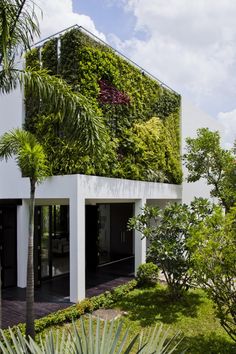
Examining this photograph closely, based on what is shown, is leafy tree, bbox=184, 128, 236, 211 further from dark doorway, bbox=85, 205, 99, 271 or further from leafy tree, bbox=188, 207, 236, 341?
leafy tree, bbox=188, 207, 236, 341

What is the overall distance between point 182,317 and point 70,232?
4347 mm

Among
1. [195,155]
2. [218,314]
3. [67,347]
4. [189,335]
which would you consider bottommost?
[189,335]

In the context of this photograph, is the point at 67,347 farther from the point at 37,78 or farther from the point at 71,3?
the point at 71,3

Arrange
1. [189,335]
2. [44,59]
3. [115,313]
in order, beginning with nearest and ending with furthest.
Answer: [189,335], [115,313], [44,59]

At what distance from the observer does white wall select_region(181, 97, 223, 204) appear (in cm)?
1886

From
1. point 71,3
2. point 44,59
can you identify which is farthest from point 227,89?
point 71,3

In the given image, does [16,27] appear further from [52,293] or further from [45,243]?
[45,243]

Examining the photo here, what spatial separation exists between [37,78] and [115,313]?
740 centimetres

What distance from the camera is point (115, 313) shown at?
10789mm

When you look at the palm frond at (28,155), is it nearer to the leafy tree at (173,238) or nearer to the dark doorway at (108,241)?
the leafy tree at (173,238)

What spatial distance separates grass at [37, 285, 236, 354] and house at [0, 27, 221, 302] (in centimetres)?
182

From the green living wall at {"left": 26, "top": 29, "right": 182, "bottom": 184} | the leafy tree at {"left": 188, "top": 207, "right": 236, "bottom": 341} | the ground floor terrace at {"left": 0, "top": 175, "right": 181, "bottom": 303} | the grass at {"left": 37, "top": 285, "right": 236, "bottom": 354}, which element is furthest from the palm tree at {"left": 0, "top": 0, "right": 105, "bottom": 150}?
the grass at {"left": 37, "top": 285, "right": 236, "bottom": 354}

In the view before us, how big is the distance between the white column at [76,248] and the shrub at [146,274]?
3.64 m

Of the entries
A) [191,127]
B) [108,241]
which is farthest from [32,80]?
[191,127]
